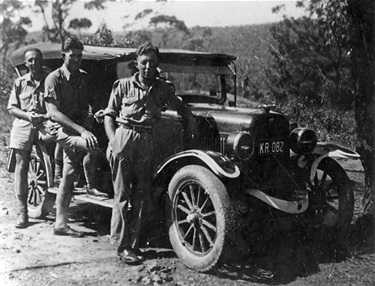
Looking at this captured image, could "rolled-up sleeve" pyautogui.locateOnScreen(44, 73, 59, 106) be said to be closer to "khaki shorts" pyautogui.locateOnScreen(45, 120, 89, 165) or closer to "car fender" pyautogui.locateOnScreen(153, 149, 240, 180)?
"khaki shorts" pyautogui.locateOnScreen(45, 120, 89, 165)

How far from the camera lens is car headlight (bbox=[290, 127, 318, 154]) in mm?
4559

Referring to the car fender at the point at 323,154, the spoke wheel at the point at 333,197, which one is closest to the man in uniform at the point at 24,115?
the car fender at the point at 323,154

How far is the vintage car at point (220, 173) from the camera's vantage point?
3887 mm

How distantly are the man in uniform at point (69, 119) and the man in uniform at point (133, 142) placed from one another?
1.79 ft

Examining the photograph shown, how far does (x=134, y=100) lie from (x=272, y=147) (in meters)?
1.46

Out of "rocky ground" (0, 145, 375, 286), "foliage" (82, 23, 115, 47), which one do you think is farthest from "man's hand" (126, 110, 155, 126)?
"foliage" (82, 23, 115, 47)

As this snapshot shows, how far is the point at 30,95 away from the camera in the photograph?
5.09 m

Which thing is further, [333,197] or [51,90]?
[333,197]

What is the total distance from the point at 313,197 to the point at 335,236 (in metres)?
0.45

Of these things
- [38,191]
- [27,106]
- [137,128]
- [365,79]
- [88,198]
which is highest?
[365,79]

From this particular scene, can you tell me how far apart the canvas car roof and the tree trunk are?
1524 mm

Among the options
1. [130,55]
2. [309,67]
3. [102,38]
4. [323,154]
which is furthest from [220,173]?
[309,67]

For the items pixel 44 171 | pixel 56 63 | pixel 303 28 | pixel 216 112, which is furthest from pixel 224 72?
pixel 303 28

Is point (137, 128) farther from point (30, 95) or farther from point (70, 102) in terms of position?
point (30, 95)
